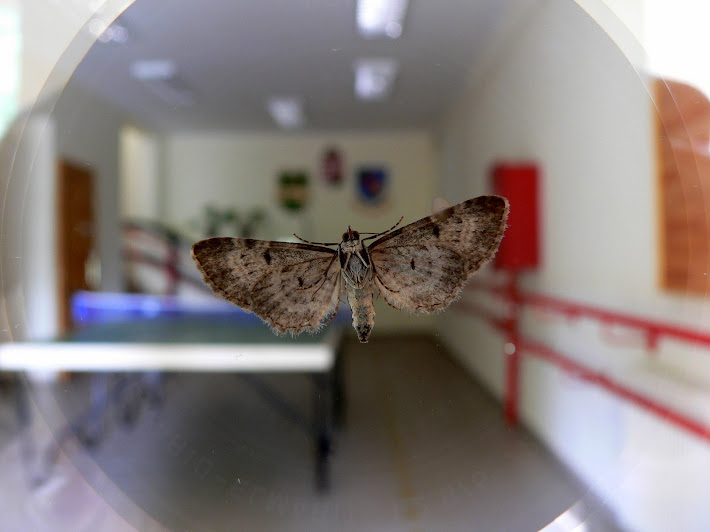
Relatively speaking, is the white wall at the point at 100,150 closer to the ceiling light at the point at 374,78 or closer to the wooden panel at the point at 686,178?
the ceiling light at the point at 374,78

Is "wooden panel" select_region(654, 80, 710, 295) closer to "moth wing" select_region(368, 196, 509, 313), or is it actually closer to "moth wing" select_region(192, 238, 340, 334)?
"moth wing" select_region(368, 196, 509, 313)

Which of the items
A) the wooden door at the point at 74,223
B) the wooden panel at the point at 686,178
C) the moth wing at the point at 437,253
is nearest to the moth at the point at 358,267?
the moth wing at the point at 437,253

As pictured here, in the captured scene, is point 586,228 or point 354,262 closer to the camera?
point 354,262

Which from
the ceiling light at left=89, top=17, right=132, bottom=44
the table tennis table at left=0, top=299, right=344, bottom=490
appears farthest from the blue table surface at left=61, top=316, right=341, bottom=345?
the ceiling light at left=89, top=17, right=132, bottom=44

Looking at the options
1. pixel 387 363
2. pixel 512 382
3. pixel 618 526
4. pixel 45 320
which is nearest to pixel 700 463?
pixel 618 526

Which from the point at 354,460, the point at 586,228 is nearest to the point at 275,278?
the point at 354,460

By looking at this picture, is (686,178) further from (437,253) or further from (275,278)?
(275,278)
